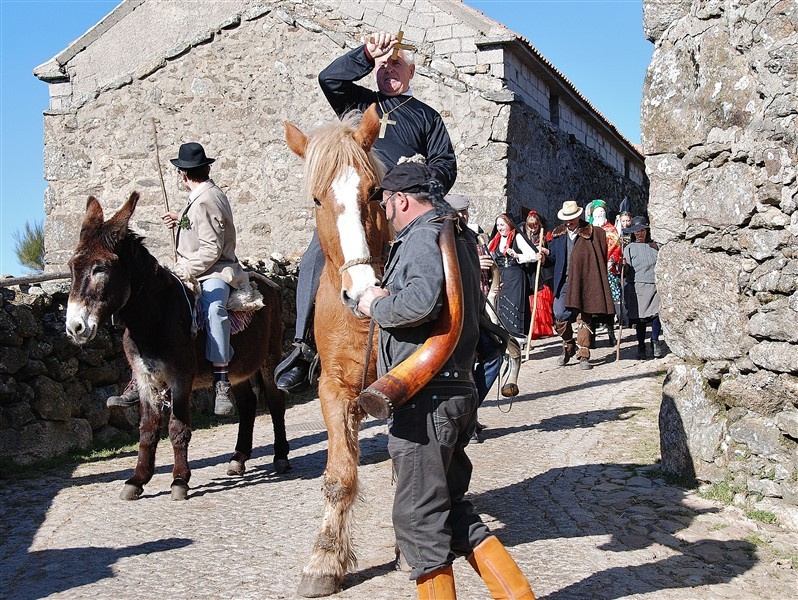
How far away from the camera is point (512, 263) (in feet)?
39.3

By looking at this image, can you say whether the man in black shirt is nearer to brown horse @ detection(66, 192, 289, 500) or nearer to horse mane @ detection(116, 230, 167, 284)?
brown horse @ detection(66, 192, 289, 500)

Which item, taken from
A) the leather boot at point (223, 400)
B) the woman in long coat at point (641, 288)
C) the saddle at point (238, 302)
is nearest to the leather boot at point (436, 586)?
the leather boot at point (223, 400)

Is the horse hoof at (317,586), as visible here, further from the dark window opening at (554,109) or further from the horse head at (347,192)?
the dark window opening at (554,109)

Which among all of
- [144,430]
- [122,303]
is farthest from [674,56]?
[144,430]

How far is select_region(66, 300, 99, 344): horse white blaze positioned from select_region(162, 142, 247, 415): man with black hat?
1.05 m

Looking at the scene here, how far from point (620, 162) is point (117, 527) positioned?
24.0m

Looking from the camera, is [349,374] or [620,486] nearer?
[349,374]

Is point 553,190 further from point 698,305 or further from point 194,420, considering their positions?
point 698,305

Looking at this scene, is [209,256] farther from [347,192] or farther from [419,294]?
[419,294]

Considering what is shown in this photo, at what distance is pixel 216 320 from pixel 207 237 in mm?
652

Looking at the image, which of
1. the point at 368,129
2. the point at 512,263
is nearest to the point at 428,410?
the point at 368,129

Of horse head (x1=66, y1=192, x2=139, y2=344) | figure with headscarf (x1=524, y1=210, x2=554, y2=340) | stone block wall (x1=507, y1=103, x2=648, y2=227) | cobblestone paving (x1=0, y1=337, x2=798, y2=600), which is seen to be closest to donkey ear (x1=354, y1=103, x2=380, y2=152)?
cobblestone paving (x1=0, y1=337, x2=798, y2=600)

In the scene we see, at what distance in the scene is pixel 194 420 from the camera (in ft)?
29.6

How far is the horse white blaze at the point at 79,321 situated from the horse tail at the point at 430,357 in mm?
2977
